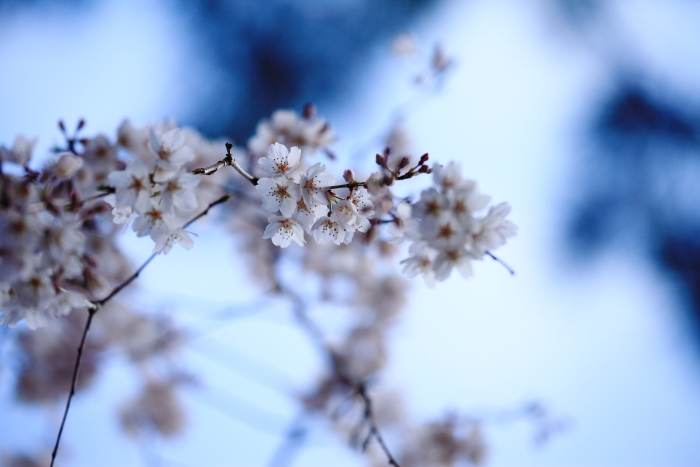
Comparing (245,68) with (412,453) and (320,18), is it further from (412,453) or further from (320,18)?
(412,453)

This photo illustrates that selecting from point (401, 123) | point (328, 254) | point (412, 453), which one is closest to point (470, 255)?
point (401, 123)

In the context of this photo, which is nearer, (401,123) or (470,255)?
(470,255)

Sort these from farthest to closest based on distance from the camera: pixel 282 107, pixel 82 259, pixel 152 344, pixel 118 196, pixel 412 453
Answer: pixel 282 107 → pixel 152 344 → pixel 412 453 → pixel 82 259 → pixel 118 196

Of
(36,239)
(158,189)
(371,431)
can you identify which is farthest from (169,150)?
(371,431)

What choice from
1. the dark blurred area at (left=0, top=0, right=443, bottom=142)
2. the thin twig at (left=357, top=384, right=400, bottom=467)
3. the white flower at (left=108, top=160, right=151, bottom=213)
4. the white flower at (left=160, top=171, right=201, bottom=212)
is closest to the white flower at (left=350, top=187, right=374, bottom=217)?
the white flower at (left=160, top=171, right=201, bottom=212)

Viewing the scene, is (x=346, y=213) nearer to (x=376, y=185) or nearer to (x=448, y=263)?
(x=376, y=185)

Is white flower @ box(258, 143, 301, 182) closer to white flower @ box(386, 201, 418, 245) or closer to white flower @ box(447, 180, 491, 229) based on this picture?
white flower @ box(386, 201, 418, 245)
